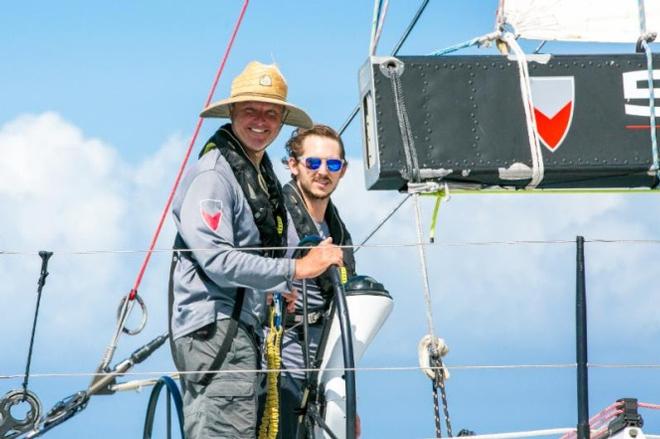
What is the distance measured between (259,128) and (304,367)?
3.51 ft

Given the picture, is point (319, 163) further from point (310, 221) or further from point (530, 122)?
point (530, 122)

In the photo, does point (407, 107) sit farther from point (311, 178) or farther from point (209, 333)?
point (209, 333)

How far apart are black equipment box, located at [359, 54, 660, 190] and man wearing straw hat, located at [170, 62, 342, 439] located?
3.18 feet

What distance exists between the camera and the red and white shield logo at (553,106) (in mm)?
5984

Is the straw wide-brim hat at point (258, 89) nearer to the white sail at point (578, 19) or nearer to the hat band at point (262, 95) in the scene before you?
the hat band at point (262, 95)

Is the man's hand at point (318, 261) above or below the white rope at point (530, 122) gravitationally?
below

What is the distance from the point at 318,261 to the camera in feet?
15.6

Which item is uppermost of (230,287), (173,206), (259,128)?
(259,128)

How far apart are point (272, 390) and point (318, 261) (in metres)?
0.65

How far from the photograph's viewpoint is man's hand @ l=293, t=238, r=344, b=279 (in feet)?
15.5

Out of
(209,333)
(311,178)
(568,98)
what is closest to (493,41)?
(568,98)

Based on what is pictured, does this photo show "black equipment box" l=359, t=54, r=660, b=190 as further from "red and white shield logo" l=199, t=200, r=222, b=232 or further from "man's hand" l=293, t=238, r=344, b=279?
"red and white shield logo" l=199, t=200, r=222, b=232

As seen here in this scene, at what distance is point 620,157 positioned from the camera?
19.8 feet

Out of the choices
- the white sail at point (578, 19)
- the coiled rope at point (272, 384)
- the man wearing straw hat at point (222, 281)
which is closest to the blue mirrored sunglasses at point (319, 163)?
the man wearing straw hat at point (222, 281)
